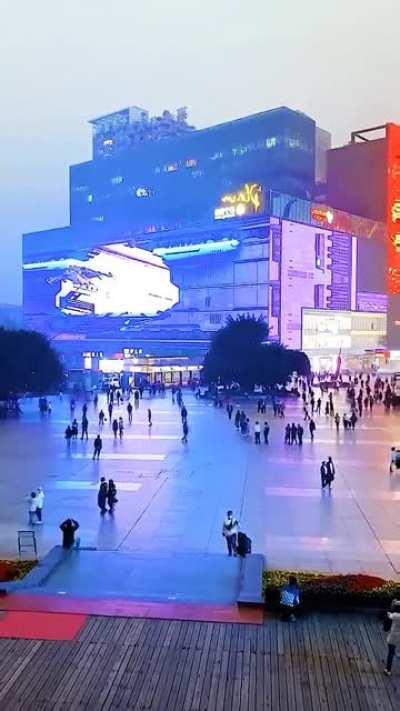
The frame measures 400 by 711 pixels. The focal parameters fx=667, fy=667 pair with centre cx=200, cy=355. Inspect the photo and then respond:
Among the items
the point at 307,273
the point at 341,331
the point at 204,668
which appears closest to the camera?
the point at 204,668

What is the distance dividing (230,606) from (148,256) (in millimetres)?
91238

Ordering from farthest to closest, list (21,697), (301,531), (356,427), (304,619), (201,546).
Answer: (356,427)
(301,531)
(201,546)
(304,619)
(21,697)

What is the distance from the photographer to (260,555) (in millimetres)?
14508

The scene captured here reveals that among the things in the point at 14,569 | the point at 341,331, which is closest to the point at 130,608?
the point at 14,569

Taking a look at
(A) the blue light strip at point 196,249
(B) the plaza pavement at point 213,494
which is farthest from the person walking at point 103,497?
(A) the blue light strip at point 196,249

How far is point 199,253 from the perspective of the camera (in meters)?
95.7

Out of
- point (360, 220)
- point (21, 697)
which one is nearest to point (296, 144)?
point (360, 220)

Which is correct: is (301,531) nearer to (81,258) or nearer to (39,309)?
(81,258)

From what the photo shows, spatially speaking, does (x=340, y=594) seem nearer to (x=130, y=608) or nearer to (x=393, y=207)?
(x=130, y=608)

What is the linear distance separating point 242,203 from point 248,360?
38.3 m

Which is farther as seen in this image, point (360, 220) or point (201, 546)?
point (360, 220)

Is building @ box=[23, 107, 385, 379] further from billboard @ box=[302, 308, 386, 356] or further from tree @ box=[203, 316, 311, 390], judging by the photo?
tree @ box=[203, 316, 311, 390]

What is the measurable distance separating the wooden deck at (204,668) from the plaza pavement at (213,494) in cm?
413

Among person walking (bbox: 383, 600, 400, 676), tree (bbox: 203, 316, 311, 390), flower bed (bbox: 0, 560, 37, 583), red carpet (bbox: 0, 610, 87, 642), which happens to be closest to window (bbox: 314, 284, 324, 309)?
tree (bbox: 203, 316, 311, 390)
